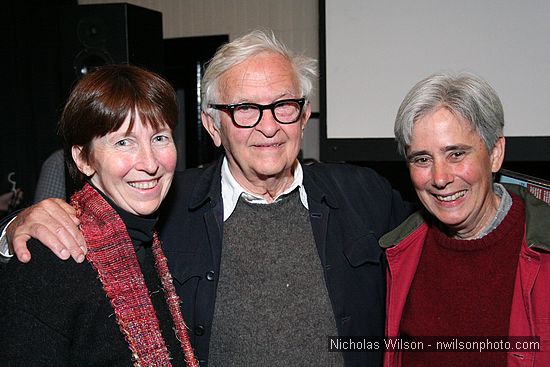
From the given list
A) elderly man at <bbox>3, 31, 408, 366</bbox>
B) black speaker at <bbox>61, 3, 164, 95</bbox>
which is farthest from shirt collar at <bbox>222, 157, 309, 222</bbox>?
black speaker at <bbox>61, 3, 164, 95</bbox>

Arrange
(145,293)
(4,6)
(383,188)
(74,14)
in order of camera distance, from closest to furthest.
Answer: (145,293) < (383,188) < (74,14) < (4,6)

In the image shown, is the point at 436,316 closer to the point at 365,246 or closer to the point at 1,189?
the point at 365,246

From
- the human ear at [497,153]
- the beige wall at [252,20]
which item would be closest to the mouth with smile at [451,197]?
the human ear at [497,153]

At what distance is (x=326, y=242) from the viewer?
1.88 meters

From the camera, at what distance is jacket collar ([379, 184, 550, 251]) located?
1534 millimetres

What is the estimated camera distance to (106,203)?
1447 millimetres

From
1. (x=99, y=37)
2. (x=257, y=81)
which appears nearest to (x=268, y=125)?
(x=257, y=81)

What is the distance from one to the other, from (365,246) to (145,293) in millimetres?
818

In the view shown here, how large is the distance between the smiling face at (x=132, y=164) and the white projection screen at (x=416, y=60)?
6.41 feet

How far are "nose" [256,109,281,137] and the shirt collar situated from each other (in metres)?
0.23

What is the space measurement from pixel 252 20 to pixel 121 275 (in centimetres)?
309

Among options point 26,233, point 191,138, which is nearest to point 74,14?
point 191,138

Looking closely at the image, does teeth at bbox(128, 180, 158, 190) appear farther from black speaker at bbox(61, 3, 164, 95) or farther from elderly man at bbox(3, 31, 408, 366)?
black speaker at bbox(61, 3, 164, 95)

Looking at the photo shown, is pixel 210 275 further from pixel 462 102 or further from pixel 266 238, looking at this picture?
pixel 462 102
